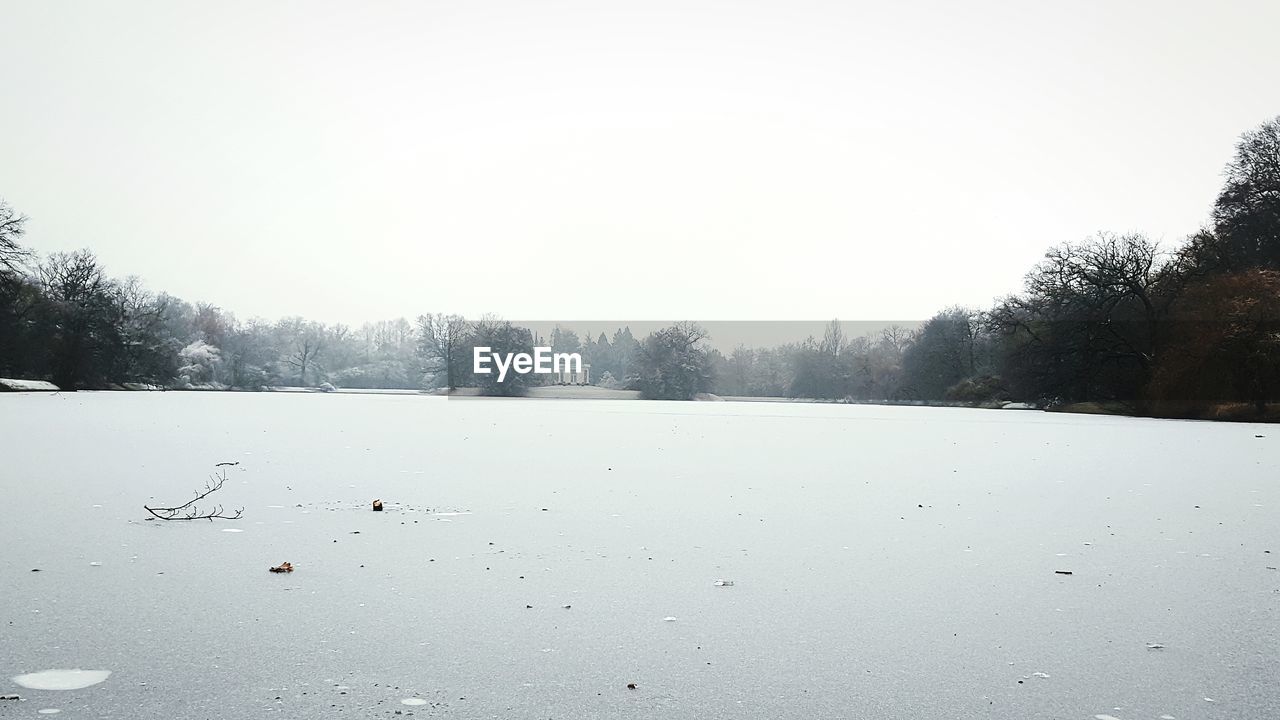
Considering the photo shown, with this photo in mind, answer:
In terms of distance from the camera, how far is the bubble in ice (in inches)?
123

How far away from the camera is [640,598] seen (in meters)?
4.61

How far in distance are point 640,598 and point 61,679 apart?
2.59m

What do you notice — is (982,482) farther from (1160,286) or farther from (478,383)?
(478,383)

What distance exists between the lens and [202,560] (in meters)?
5.46

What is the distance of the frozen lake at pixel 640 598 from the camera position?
10.4 feet

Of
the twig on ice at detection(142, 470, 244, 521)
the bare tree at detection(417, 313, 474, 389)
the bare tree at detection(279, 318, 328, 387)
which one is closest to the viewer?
the twig on ice at detection(142, 470, 244, 521)

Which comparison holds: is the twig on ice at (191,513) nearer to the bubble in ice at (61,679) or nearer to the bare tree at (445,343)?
the bubble in ice at (61,679)

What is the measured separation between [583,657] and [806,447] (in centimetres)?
1441

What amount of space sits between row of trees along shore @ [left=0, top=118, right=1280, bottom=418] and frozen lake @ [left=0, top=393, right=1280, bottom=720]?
98.3 ft

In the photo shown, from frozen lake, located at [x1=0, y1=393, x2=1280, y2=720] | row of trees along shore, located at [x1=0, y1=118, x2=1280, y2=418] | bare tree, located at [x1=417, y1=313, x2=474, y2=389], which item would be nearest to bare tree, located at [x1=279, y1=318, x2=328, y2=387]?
row of trees along shore, located at [x1=0, y1=118, x2=1280, y2=418]

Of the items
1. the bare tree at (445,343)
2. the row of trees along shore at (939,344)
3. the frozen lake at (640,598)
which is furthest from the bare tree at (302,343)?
the frozen lake at (640,598)

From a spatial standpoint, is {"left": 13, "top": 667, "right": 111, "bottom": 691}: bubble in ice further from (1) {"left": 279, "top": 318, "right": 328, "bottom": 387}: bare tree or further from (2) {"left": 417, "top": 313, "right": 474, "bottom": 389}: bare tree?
(1) {"left": 279, "top": 318, "right": 328, "bottom": 387}: bare tree

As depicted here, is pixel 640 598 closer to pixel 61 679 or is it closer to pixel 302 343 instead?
pixel 61 679

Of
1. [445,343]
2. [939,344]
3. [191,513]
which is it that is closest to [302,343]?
[445,343]
